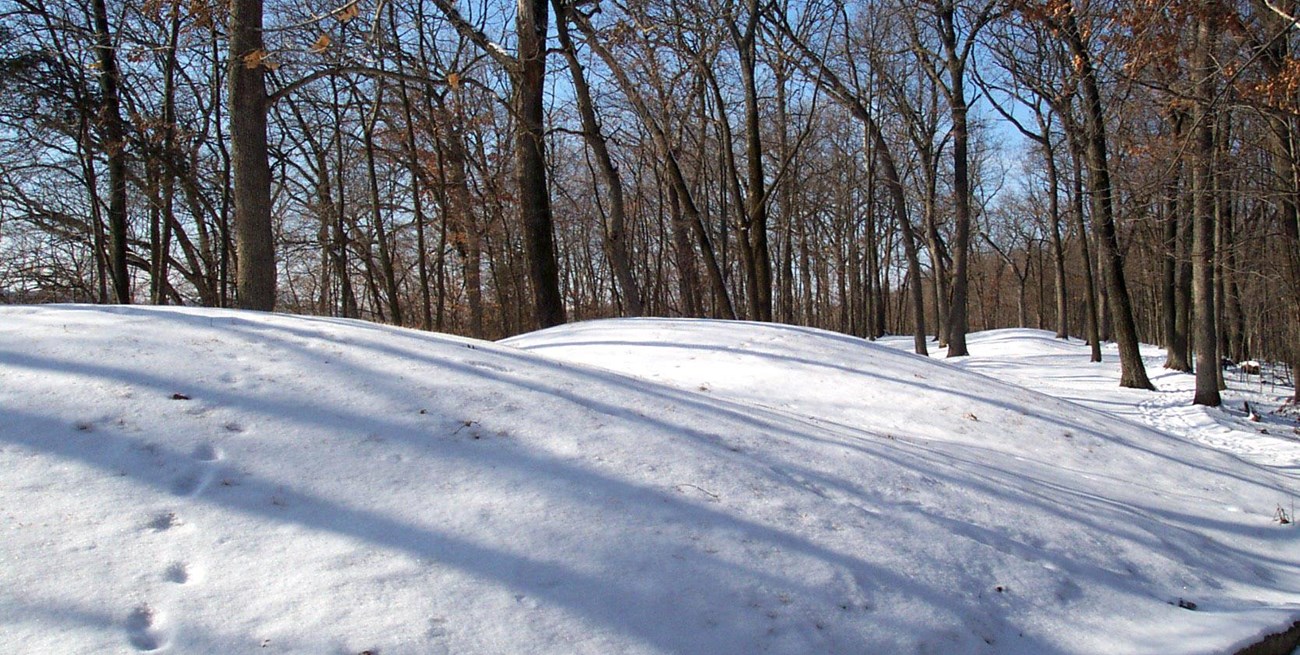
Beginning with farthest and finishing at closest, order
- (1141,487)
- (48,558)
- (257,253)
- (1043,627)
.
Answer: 1. (257,253)
2. (1141,487)
3. (1043,627)
4. (48,558)

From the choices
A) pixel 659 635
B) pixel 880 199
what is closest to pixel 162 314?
pixel 659 635

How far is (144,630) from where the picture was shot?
1.99 metres

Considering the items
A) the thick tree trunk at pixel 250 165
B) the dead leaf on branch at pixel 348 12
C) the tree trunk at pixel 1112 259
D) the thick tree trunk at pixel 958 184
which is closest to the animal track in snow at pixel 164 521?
the dead leaf on branch at pixel 348 12

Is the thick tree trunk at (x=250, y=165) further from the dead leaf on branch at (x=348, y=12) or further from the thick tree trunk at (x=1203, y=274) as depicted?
the thick tree trunk at (x=1203, y=274)

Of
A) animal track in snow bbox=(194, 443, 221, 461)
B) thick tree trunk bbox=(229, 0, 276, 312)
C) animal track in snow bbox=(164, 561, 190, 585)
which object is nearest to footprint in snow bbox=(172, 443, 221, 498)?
animal track in snow bbox=(194, 443, 221, 461)

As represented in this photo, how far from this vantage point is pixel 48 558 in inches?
85.7

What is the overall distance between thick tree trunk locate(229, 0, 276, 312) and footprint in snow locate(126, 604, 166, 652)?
6835mm

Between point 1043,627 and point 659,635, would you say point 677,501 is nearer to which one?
point 659,635

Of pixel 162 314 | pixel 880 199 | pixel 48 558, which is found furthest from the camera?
pixel 880 199

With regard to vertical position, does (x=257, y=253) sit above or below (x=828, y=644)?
above

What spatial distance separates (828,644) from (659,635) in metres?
0.61

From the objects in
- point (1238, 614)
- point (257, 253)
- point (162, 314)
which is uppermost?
point (257, 253)

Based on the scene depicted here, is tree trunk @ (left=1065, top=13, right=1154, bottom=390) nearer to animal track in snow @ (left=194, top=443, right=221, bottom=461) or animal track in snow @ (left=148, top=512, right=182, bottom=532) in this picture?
animal track in snow @ (left=194, top=443, right=221, bottom=461)

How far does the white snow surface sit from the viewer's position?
7.29 ft
